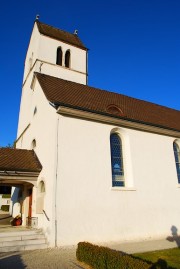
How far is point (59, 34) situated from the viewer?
2405 cm

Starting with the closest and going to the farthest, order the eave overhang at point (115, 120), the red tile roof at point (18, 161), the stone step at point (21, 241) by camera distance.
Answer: the stone step at point (21, 241) → the red tile roof at point (18, 161) → the eave overhang at point (115, 120)

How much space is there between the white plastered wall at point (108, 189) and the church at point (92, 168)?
0.04 meters

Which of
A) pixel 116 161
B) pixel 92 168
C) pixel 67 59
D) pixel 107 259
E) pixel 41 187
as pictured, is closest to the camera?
pixel 107 259

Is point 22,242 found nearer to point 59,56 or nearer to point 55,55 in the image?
point 55,55

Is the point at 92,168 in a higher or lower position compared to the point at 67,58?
lower

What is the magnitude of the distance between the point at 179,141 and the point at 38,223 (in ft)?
35.8

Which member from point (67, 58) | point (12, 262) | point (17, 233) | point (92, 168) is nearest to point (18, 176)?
point (17, 233)

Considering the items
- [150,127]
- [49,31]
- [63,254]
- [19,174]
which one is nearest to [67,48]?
[49,31]

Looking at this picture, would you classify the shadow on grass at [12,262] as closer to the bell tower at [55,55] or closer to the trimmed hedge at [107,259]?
the trimmed hedge at [107,259]

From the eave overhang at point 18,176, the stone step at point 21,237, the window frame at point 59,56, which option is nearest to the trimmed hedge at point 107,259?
the stone step at point 21,237

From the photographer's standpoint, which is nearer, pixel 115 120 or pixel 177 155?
pixel 115 120

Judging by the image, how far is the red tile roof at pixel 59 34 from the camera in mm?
22422

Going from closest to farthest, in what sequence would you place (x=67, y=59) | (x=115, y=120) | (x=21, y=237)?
(x=21, y=237) → (x=115, y=120) → (x=67, y=59)

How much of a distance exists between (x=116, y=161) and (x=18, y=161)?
5.52 m
